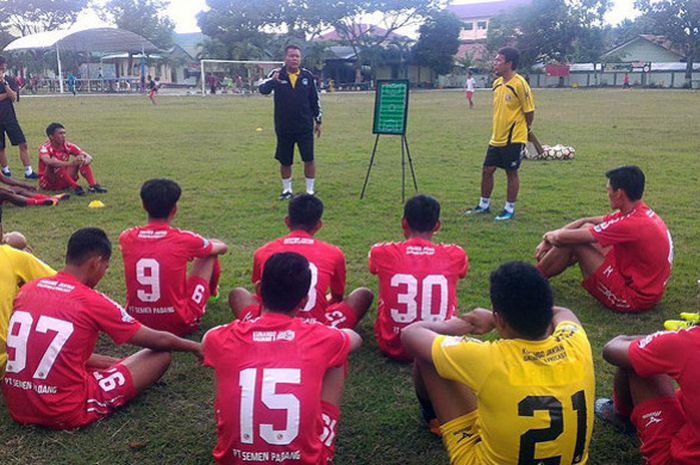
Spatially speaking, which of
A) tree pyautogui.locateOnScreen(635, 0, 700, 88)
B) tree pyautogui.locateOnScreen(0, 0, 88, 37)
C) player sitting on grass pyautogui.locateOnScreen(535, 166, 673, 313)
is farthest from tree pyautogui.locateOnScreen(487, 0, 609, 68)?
player sitting on grass pyautogui.locateOnScreen(535, 166, 673, 313)

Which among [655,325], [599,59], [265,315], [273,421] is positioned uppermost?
[599,59]

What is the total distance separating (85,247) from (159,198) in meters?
1.23

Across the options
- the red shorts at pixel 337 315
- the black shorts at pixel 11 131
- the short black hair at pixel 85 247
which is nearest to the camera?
the short black hair at pixel 85 247

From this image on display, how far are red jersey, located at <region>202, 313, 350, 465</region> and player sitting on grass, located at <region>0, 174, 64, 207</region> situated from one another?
7.28 meters

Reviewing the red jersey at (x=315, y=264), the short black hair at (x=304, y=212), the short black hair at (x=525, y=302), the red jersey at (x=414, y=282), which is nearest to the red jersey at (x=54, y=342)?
the red jersey at (x=315, y=264)

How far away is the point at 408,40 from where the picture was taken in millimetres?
63250

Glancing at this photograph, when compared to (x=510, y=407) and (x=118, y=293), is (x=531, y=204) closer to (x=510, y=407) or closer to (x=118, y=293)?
(x=118, y=293)

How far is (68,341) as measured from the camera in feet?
11.3

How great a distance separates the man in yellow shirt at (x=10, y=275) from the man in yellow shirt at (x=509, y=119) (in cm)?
592

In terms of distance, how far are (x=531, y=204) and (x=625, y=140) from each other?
29.0ft

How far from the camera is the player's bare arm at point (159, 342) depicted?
12.0 ft

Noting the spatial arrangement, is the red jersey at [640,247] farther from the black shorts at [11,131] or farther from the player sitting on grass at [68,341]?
the black shorts at [11,131]

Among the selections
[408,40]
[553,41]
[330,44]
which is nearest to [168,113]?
[330,44]

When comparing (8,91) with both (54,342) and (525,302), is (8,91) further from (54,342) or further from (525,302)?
(525,302)
